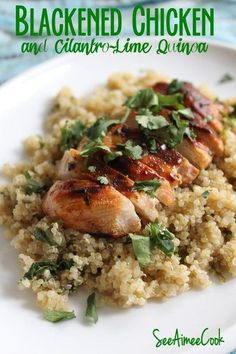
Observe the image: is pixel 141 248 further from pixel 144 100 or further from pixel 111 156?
pixel 144 100

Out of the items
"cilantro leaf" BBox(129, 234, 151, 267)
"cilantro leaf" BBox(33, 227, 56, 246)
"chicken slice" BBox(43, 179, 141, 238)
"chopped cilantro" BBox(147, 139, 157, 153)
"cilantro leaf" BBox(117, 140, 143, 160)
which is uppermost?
"cilantro leaf" BBox(117, 140, 143, 160)

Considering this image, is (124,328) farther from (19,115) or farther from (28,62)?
(28,62)

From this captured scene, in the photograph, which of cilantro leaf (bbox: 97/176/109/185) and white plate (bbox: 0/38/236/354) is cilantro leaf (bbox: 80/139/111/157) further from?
white plate (bbox: 0/38/236/354)

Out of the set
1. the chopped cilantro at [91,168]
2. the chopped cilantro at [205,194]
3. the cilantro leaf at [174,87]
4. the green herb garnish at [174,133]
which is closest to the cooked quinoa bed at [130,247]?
the chopped cilantro at [205,194]

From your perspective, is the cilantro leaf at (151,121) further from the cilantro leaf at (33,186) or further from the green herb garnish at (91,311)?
the green herb garnish at (91,311)

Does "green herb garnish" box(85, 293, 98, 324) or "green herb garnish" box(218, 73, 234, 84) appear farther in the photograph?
"green herb garnish" box(218, 73, 234, 84)

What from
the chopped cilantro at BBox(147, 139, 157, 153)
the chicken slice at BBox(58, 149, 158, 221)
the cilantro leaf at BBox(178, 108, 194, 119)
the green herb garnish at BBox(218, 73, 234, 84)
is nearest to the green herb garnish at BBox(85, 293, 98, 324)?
the chicken slice at BBox(58, 149, 158, 221)
